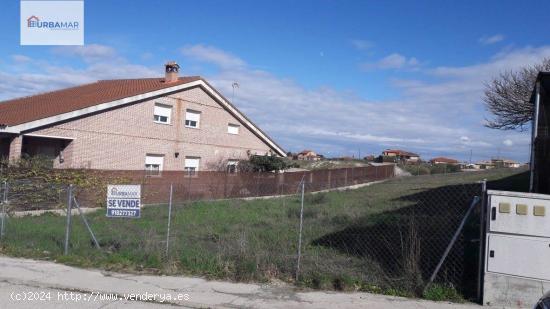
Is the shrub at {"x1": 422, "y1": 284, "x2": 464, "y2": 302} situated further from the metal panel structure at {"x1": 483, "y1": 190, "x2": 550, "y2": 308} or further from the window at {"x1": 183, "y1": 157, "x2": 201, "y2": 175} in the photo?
the window at {"x1": 183, "y1": 157, "x2": 201, "y2": 175}

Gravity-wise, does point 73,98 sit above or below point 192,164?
above

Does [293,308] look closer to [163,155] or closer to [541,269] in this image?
[541,269]

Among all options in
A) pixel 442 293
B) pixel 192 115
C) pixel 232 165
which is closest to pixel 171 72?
pixel 192 115

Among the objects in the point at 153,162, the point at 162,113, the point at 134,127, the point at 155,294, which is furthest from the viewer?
the point at 162,113

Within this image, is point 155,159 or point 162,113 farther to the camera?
point 162,113

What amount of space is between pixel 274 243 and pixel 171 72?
20494 mm

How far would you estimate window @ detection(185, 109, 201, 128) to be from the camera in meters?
28.4

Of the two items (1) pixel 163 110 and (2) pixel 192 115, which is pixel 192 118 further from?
(1) pixel 163 110

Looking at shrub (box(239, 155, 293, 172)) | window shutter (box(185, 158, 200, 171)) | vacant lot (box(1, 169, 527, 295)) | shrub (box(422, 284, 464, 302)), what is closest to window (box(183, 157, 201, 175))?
window shutter (box(185, 158, 200, 171))

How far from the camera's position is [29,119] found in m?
20.3

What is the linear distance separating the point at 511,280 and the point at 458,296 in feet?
2.28

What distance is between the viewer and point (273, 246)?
980 centimetres

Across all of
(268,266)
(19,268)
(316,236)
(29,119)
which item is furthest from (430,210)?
(29,119)

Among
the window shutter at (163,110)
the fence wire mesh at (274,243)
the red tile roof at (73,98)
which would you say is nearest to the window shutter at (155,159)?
the window shutter at (163,110)
